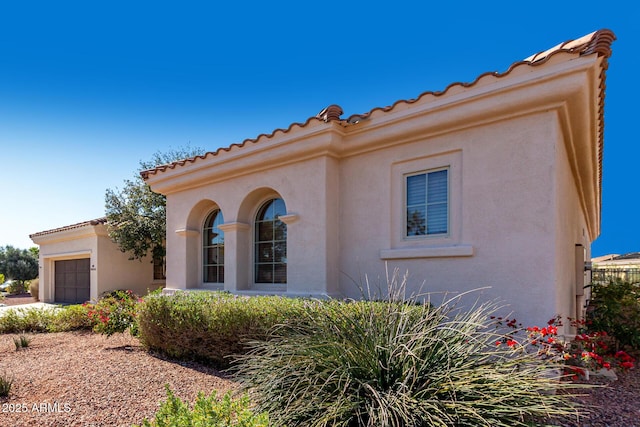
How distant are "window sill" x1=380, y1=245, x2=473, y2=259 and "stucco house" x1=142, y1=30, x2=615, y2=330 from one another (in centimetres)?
2

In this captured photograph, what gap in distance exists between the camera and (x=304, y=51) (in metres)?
11.9

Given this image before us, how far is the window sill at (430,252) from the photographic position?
6.33m

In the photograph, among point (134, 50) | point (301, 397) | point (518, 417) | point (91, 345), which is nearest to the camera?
point (518, 417)

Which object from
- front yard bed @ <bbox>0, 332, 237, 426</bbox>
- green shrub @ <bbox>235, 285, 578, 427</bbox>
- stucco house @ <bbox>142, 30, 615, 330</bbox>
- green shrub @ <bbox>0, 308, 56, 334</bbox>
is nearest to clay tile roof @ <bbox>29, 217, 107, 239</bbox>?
green shrub @ <bbox>0, 308, 56, 334</bbox>

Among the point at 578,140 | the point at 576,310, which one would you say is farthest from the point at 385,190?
the point at 576,310

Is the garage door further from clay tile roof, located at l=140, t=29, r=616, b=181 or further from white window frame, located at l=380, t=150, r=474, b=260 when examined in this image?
white window frame, located at l=380, t=150, r=474, b=260

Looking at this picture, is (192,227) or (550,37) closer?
(192,227)

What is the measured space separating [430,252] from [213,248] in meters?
6.19

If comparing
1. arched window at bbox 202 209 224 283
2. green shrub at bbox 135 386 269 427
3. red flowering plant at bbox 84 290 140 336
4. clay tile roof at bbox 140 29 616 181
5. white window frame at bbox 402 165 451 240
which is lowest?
red flowering plant at bbox 84 290 140 336

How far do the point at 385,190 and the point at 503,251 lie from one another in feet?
7.55

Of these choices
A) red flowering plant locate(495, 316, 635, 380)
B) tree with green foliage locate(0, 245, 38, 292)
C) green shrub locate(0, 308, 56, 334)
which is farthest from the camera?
tree with green foliage locate(0, 245, 38, 292)

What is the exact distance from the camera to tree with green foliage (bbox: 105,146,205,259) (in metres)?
16.4

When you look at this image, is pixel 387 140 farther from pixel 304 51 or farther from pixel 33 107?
pixel 33 107

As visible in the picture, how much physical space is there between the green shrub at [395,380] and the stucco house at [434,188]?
224 centimetres
